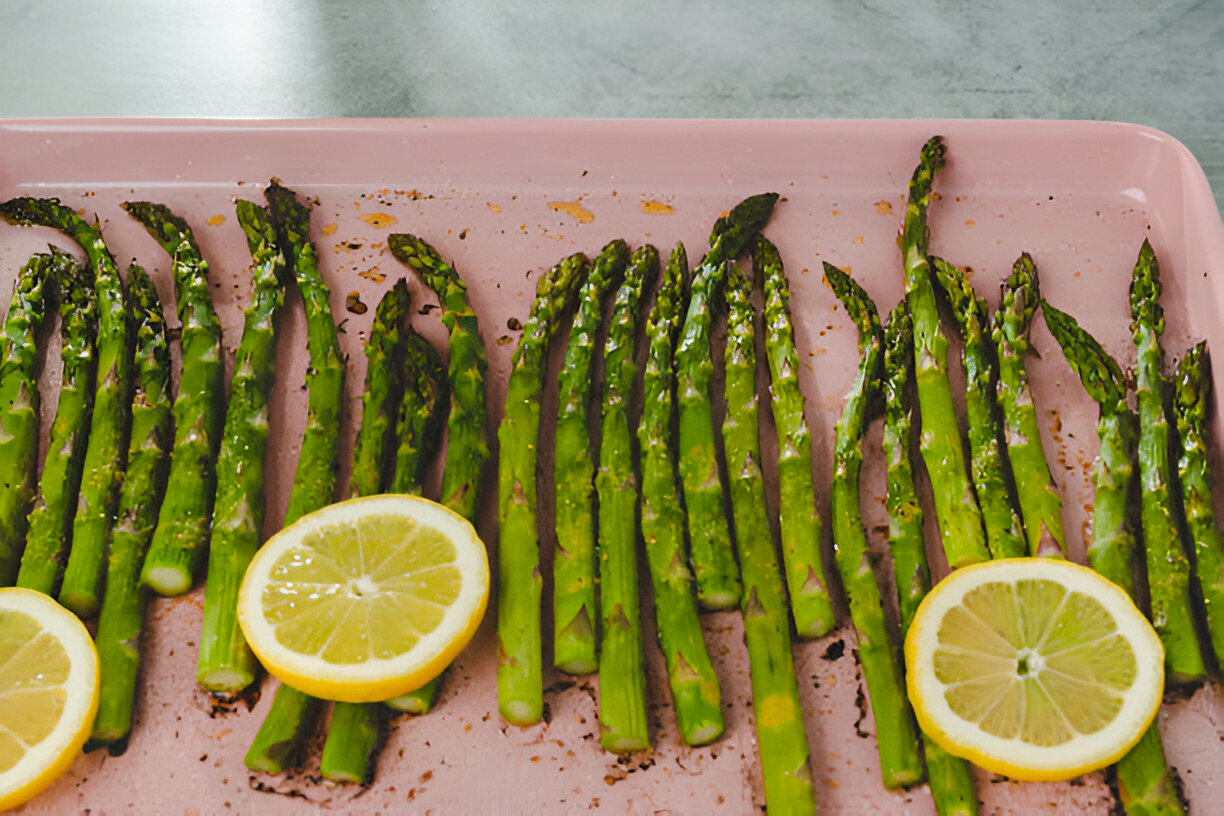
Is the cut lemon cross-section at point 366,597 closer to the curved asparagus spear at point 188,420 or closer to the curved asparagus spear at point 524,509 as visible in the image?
the curved asparagus spear at point 524,509

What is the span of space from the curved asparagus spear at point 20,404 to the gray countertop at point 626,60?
1.38 m

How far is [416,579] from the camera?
2203 mm

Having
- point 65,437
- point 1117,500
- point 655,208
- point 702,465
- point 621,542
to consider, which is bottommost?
point 65,437

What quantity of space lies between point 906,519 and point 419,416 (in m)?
1.37

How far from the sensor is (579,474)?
257cm

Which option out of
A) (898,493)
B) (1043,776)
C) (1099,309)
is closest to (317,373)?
(898,493)

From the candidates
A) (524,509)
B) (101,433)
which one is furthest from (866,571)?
(101,433)

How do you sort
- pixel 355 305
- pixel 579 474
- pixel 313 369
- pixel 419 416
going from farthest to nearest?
pixel 355 305 < pixel 313 369 < pixel 419 416 < pixel 579 474

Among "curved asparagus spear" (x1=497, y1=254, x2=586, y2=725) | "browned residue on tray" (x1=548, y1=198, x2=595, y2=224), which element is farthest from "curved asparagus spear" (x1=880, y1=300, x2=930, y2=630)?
"browned residue on tray" (x1=548, y1=198, x2=595, y2=224)

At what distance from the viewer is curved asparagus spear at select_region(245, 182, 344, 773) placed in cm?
221

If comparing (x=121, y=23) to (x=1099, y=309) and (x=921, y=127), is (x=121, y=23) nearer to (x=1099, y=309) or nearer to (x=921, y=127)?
(x=921, y=127)

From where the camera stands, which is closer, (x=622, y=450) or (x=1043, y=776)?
(x=1043, y=776)

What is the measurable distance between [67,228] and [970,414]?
2910 mm

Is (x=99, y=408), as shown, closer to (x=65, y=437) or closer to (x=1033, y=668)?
(x=65, y=437)
